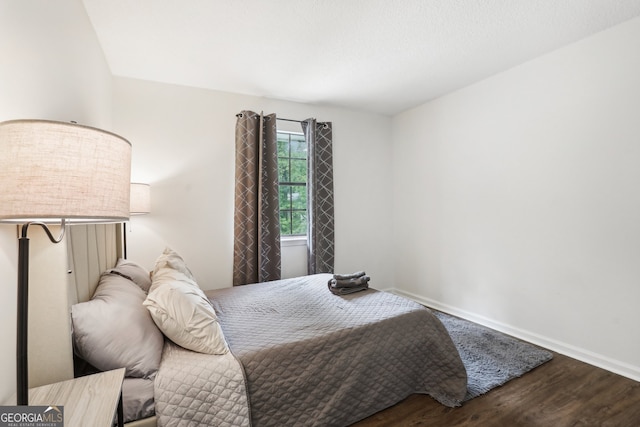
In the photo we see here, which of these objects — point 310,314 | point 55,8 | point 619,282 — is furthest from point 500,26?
point 55,8

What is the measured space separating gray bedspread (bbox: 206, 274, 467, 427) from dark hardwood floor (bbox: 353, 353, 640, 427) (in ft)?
0.27

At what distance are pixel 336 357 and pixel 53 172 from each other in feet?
5.00

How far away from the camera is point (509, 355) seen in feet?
8.18

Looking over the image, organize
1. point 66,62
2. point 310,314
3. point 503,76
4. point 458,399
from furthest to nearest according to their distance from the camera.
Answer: point 503,76, point 310,314, point 458,399, point 66,62

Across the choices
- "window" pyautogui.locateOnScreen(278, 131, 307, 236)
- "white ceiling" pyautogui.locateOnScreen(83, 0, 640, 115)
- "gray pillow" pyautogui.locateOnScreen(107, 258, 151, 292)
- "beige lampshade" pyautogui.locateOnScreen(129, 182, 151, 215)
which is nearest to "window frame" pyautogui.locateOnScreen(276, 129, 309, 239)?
"window" pyautogui.locateOnScreen(278, 131, 307, 236)

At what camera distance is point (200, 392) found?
1375mm

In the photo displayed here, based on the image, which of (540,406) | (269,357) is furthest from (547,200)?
(269,357)

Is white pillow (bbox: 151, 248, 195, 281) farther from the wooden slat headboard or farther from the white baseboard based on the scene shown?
the white baseboard

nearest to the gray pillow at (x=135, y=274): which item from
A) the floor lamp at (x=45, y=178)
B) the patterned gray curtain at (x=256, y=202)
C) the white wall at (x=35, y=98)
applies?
the white wall at (x=35, y=98)

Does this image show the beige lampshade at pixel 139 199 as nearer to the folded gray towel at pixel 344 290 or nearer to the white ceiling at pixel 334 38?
the white ceiling at pixel 334 38

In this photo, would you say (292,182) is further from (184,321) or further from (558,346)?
(558,346)

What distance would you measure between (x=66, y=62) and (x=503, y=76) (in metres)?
3.43

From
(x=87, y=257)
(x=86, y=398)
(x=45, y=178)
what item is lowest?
(x=86, y=398)

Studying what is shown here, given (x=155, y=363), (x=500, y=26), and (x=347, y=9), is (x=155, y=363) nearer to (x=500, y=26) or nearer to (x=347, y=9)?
(x=347, y=9)
